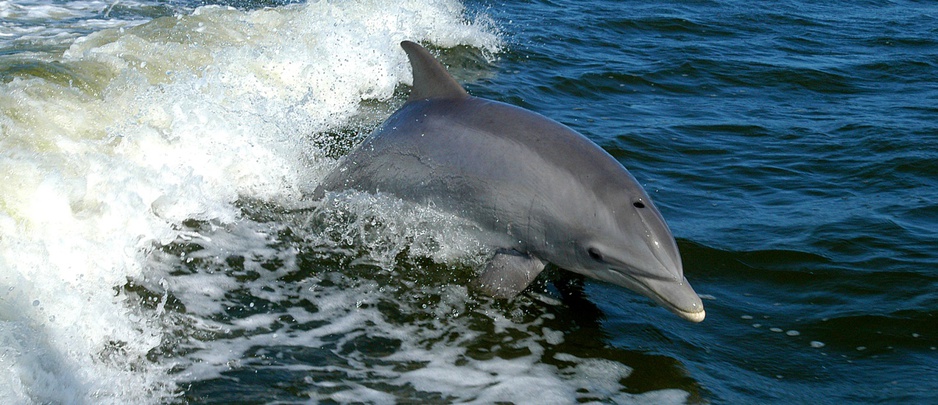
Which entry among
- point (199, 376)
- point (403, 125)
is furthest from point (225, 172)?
point (199, 376)

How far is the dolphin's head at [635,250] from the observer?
19.0ft

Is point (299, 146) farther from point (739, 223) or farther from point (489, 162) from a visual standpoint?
point (739, 223)

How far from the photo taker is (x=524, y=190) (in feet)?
20.9

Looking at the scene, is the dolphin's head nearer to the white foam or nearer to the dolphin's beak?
the dolphin's beak

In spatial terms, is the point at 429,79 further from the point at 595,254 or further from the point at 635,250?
the point at 635,250

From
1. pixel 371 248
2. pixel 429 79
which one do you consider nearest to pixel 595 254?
pixel 371 248

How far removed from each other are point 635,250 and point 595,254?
1.05 feet

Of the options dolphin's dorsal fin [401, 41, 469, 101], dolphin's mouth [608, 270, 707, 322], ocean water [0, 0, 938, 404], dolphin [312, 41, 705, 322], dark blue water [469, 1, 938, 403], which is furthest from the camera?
dolphin's dorsal fin [401, 41, 469, 101]

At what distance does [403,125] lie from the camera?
7074 mm

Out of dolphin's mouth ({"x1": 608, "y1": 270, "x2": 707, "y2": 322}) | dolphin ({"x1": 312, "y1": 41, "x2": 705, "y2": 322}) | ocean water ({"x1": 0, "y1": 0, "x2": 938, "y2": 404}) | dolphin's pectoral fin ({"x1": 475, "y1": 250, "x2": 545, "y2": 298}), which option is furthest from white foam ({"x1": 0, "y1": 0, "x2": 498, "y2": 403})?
dolphin's mouth ({"x1": 608, "y1": 270, "x2": 707, "y2": 322})

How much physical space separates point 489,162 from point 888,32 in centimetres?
1352

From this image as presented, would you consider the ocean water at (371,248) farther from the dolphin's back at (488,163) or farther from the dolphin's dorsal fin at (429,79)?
the dolphin's dorsal fin at (429,79)

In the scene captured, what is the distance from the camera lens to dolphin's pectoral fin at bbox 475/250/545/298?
634cm

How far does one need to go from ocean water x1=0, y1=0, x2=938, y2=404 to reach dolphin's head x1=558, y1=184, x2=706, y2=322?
0.42 meters
